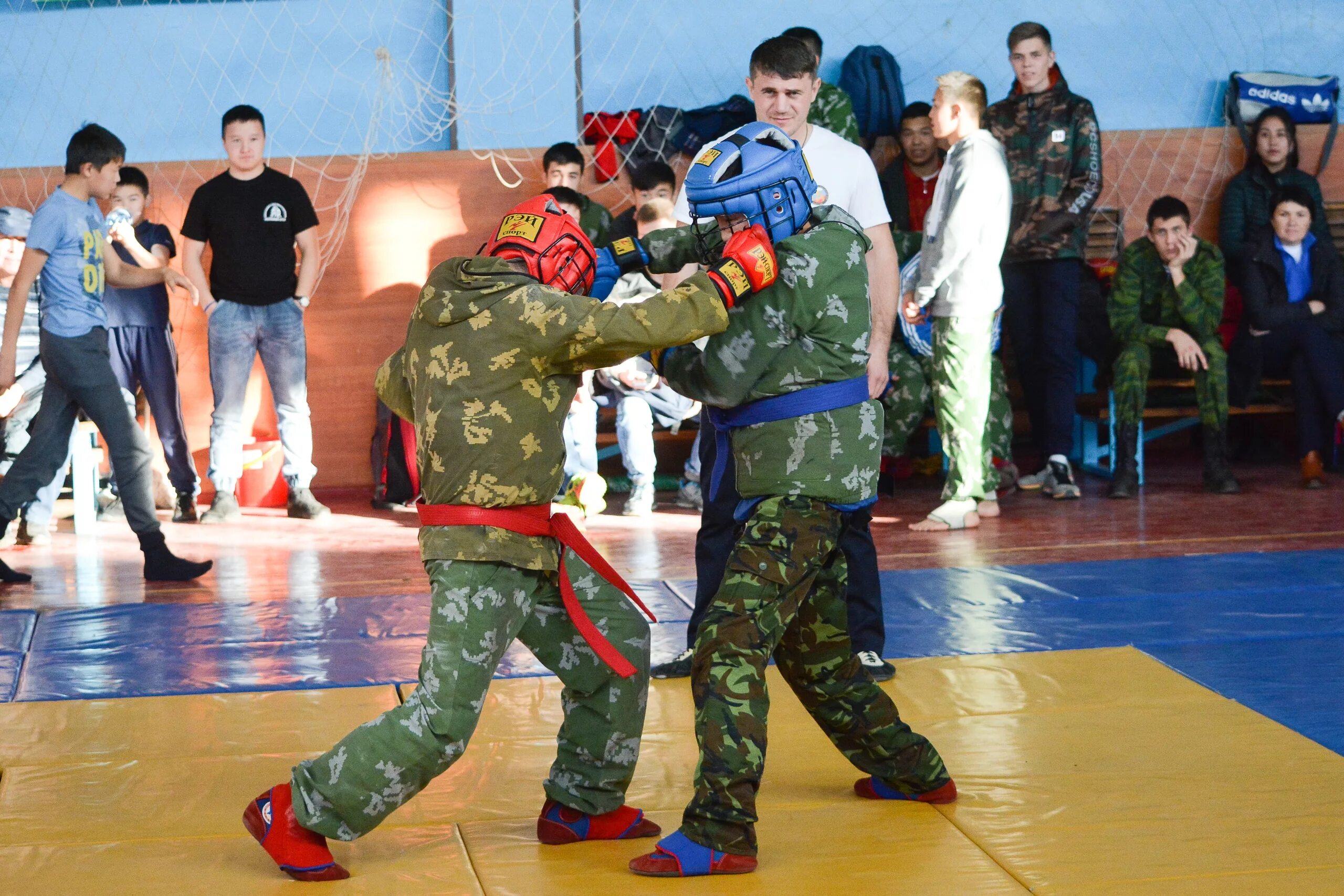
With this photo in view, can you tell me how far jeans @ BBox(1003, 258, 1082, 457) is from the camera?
7441mm

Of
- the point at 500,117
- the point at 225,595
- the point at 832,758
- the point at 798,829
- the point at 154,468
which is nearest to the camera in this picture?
the point at 798,829

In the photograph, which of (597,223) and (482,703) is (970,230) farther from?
(482,703)

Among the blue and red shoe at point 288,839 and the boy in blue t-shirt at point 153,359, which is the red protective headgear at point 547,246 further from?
the boy in blue t-shirt at point 153,359

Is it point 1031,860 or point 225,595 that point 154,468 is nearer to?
point 225,595

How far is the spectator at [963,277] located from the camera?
21.0ft

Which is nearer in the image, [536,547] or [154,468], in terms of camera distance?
[536,547]

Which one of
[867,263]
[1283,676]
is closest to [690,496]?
[867,263]

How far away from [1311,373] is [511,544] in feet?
20.3

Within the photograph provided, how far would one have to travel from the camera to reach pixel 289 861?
8.99 feet

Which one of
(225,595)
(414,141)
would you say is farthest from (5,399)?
(414,141)

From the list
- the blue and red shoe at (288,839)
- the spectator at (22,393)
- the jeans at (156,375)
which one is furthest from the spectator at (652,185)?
the blue and red shoe at (288,839)

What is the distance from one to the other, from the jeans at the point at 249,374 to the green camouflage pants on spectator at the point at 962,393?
3.32 m

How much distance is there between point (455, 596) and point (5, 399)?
498 centimetres

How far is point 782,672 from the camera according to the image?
3104 millimetres
